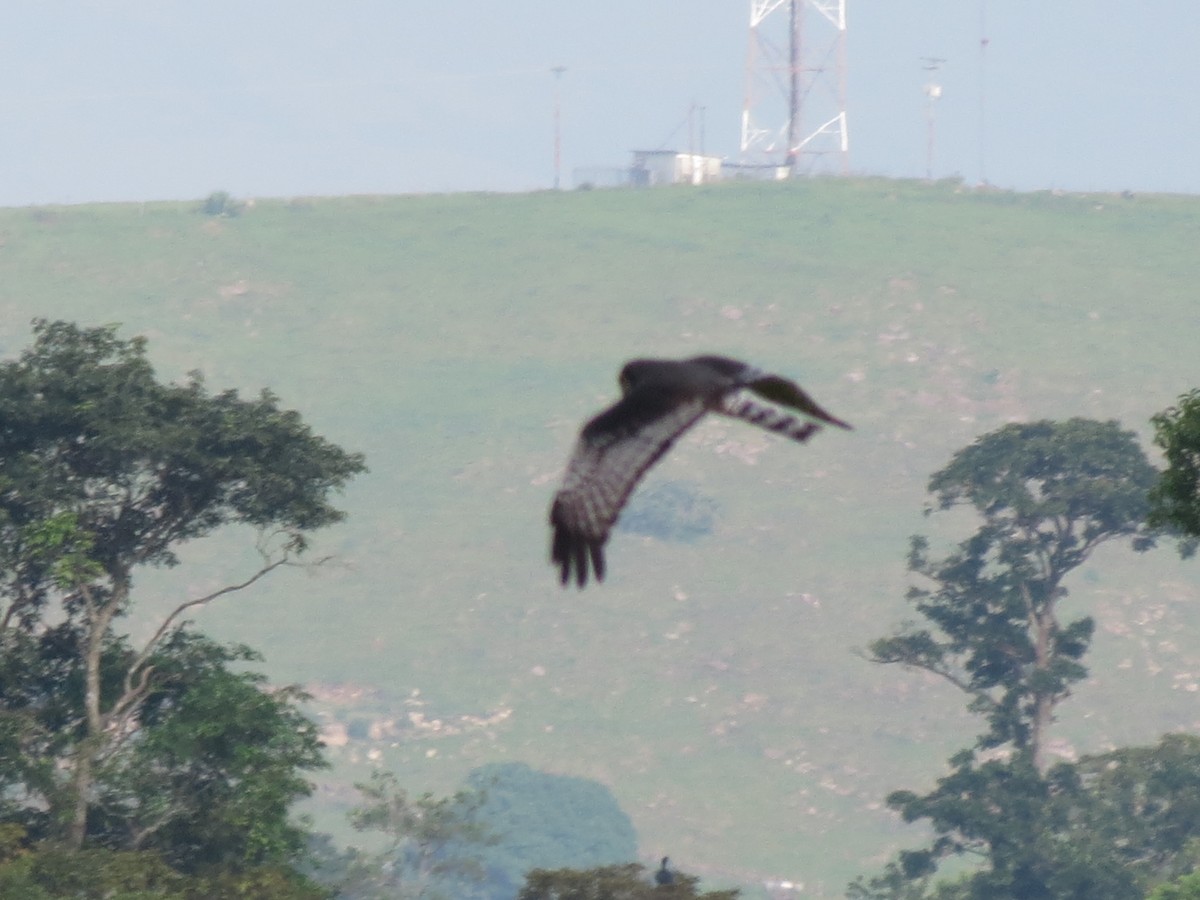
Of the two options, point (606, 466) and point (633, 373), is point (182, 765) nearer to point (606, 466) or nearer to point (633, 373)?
point (633, 373)

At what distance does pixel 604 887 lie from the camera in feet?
85.0

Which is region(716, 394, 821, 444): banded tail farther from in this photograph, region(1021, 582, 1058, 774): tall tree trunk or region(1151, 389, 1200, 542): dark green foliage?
region(1021, 582, 1058, 774): tall tree trunk

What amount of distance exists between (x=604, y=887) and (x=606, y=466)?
17.5 metres

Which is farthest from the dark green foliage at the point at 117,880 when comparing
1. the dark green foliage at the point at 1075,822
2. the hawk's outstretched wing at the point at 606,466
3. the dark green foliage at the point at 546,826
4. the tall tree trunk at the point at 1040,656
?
the dark green foliage at the point at 546,826

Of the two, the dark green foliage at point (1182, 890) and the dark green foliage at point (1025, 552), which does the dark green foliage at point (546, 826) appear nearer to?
the dark green foliage at point (1025, 552)

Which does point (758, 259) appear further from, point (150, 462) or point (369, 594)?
point (150, 462)

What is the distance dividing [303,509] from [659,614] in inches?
2345

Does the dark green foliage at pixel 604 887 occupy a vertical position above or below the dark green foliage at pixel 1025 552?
below

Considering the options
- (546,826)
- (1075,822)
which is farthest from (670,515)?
(1075,822)

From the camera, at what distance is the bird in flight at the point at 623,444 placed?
9.01 metres

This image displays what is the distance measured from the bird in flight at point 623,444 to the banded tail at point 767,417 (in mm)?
11

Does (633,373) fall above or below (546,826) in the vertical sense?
above

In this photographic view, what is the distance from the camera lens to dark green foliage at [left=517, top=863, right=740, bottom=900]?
25.7 metres

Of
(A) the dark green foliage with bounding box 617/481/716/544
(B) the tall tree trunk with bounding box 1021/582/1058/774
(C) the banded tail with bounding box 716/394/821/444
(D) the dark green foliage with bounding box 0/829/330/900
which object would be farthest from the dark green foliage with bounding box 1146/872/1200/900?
(A) the dark green foliage with bounding box 617/481/716/544
